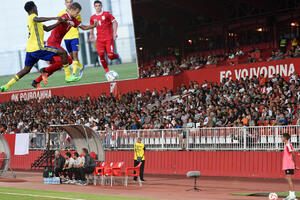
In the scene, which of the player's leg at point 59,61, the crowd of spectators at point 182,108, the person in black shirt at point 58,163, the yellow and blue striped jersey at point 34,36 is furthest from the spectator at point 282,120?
the yellow and blue striped jersey at point 34,36

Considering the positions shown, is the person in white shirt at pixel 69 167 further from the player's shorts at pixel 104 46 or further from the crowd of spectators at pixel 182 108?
the player's shorts at pixel 104 46

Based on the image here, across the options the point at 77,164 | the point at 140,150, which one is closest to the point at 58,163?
the point at 77,164

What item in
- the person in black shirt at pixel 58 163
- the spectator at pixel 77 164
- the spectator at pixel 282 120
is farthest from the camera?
the person in black shirt at pixel 58 163

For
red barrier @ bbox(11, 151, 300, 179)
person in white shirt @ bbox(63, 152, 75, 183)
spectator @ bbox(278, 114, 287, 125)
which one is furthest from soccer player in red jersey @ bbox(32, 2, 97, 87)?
person in white shirt @ bbox(63, 152, 75, 183)

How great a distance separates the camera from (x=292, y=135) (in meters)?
21.0

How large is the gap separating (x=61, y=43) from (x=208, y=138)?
1768cm

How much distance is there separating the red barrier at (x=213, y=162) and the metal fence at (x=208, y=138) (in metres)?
0.33

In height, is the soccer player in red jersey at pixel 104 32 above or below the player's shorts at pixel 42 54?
above

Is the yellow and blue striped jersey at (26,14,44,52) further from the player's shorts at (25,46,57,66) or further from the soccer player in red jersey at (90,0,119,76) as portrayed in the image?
the soccer player in red jersey at (90,0,119,76)

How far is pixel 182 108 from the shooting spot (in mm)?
28484

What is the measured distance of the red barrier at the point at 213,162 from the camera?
75.2ft

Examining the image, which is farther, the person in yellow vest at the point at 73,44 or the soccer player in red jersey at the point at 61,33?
the person in yellow vest at the point at 73,44

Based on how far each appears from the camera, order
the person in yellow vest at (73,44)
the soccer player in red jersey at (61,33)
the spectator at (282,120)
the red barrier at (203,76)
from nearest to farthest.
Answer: the soccer player in red jersey at (61,33)
the person in yellow vest at (73,44)
the spectator at (282,120)
the red barrier at (203,76)

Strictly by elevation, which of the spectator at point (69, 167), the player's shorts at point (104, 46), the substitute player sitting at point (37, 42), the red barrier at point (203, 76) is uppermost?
the red barrier at point (203, 76)
